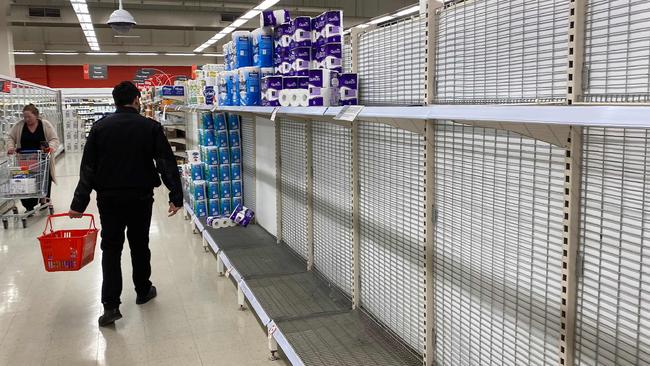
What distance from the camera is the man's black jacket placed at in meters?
3.87

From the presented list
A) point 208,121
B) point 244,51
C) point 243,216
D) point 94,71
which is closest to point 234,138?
point 208,121

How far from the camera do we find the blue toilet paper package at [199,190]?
21.0 feet

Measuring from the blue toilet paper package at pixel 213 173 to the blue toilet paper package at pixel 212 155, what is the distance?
5cm

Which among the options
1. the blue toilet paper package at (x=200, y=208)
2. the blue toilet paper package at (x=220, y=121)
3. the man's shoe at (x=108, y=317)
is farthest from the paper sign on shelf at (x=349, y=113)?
the blue toilet paper package at (x=200, y=208)

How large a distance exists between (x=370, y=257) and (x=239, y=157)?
3484mm

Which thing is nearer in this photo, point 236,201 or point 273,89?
point 273,89

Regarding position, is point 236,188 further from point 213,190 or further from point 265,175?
point 265,175

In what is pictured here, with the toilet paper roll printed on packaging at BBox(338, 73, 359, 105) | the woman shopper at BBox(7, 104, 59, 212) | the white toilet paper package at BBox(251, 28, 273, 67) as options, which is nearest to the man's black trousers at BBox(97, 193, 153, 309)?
the white toilet paper package at BBox(251, 28, 273, 67)

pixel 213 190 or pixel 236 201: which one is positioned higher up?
pixel 213 190

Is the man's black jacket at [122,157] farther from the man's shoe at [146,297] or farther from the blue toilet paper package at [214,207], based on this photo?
the blue toilet paper package at [214,207]

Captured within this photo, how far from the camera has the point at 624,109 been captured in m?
1.10

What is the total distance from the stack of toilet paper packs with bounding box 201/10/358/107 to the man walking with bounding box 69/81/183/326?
865mm

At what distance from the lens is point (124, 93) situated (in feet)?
13.1

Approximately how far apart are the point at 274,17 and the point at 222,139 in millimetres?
2592
